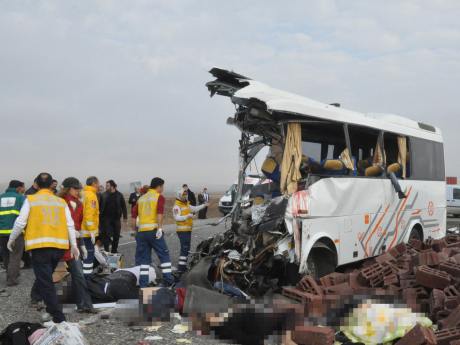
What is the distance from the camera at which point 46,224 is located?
19.2 ft

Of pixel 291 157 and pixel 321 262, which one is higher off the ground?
pixel 291 157

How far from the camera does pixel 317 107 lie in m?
7.39

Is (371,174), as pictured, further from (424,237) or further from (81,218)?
(81,218)

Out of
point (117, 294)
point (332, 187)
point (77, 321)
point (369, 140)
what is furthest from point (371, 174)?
point (77, 321)

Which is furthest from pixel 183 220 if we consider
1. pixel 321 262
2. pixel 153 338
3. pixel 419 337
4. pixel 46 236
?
pixel 419 337

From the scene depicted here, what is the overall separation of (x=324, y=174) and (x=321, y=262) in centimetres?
137

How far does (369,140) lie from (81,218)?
515 centimetres

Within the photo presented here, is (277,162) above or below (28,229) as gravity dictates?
above

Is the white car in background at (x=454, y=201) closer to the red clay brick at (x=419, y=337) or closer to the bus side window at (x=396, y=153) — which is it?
the bus side window at (x=396, y=153)

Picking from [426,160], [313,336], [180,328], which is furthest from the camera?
[426,160]

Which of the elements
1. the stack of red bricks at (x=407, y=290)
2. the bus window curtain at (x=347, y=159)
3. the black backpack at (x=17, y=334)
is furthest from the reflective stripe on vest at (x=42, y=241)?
the bus window curtain at (x=347, y=159)

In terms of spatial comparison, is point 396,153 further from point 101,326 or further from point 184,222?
point 101,326

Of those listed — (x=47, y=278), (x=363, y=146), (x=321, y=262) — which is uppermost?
(x=363, y=146)

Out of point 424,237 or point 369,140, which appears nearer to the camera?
point 369,140
